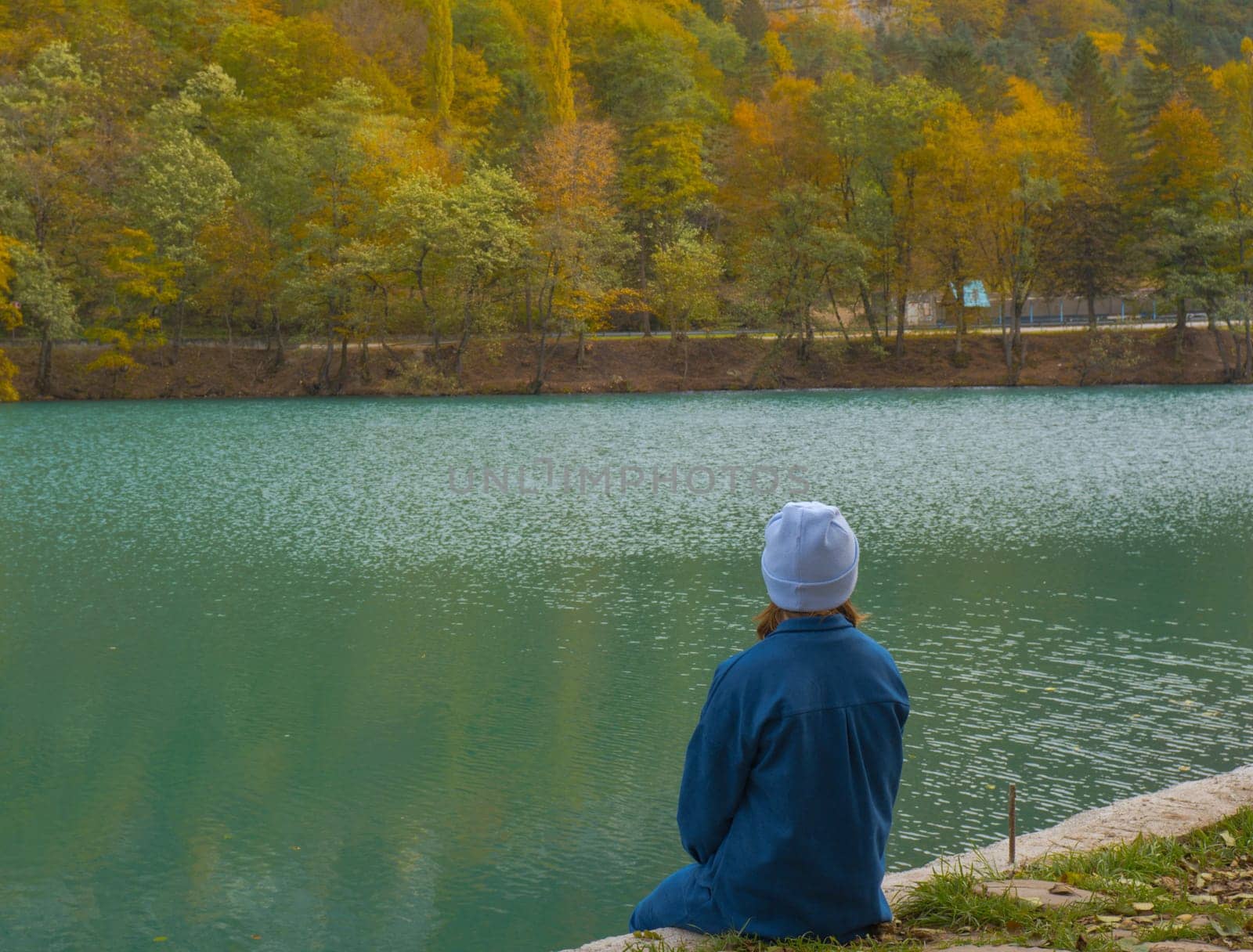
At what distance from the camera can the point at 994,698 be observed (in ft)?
31.9

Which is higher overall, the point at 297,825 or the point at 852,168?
the point at 852,168

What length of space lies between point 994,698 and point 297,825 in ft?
17.6

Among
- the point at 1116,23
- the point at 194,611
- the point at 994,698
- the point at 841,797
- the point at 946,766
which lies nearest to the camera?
the point at 841,797

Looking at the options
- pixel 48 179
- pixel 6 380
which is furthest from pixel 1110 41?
pixel 6 380

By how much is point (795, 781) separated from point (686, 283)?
48.6 meters

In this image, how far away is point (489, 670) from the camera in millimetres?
10836

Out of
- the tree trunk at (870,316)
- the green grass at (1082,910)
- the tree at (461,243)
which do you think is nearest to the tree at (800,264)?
the tree trunk at (870,316)

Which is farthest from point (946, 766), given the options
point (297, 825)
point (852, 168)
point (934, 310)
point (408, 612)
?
point (934, 310)

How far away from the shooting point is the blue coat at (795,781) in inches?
134

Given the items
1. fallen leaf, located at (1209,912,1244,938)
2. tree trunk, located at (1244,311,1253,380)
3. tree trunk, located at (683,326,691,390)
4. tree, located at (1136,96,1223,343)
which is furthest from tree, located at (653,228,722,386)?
fallen leaf, located at (1209,912,1244,938)

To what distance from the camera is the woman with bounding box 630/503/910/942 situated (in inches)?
133

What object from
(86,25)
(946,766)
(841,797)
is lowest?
(946,766)

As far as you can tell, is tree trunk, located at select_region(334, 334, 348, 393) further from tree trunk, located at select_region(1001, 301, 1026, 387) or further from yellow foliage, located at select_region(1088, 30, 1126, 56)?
yellow foliage, located at select_region(1088, 30, 1126, 56)

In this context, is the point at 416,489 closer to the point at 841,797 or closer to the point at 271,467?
the point at 271,467
